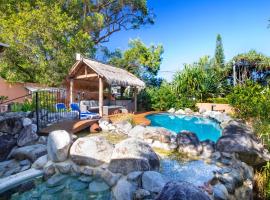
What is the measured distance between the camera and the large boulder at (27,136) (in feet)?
22.6

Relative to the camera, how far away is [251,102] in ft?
38.0

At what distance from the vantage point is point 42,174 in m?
5.03

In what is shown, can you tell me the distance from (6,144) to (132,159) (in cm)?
466

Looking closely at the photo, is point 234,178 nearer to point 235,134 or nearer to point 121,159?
point 235,134

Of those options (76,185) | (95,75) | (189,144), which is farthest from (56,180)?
(95,75)

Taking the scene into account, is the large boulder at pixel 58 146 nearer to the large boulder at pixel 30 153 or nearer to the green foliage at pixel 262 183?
the large boulder at pixel 30 153

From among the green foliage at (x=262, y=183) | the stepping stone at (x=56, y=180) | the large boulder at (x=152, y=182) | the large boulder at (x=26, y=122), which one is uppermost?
the large boulder at (x=26, y=122)

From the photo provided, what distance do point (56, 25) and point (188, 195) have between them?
14724mm

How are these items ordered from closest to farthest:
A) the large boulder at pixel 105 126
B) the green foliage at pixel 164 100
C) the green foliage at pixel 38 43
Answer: the large boulder at pixel 105 126 < the green foliage at pixel 38 43 < the green foliage at pixel 164 100

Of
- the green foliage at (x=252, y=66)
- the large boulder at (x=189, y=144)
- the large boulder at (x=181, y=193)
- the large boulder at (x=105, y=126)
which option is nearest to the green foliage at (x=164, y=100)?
the green foliage at (x=252, y=66)

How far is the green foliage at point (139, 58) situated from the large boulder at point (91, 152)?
19.0 metres

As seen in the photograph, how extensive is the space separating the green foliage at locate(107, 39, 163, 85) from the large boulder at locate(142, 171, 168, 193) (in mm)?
20275

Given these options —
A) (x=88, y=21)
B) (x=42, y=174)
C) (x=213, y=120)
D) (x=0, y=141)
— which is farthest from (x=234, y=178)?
(x=88, y=21)

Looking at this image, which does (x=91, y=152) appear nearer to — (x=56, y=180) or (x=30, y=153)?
(x=56, y=180)
